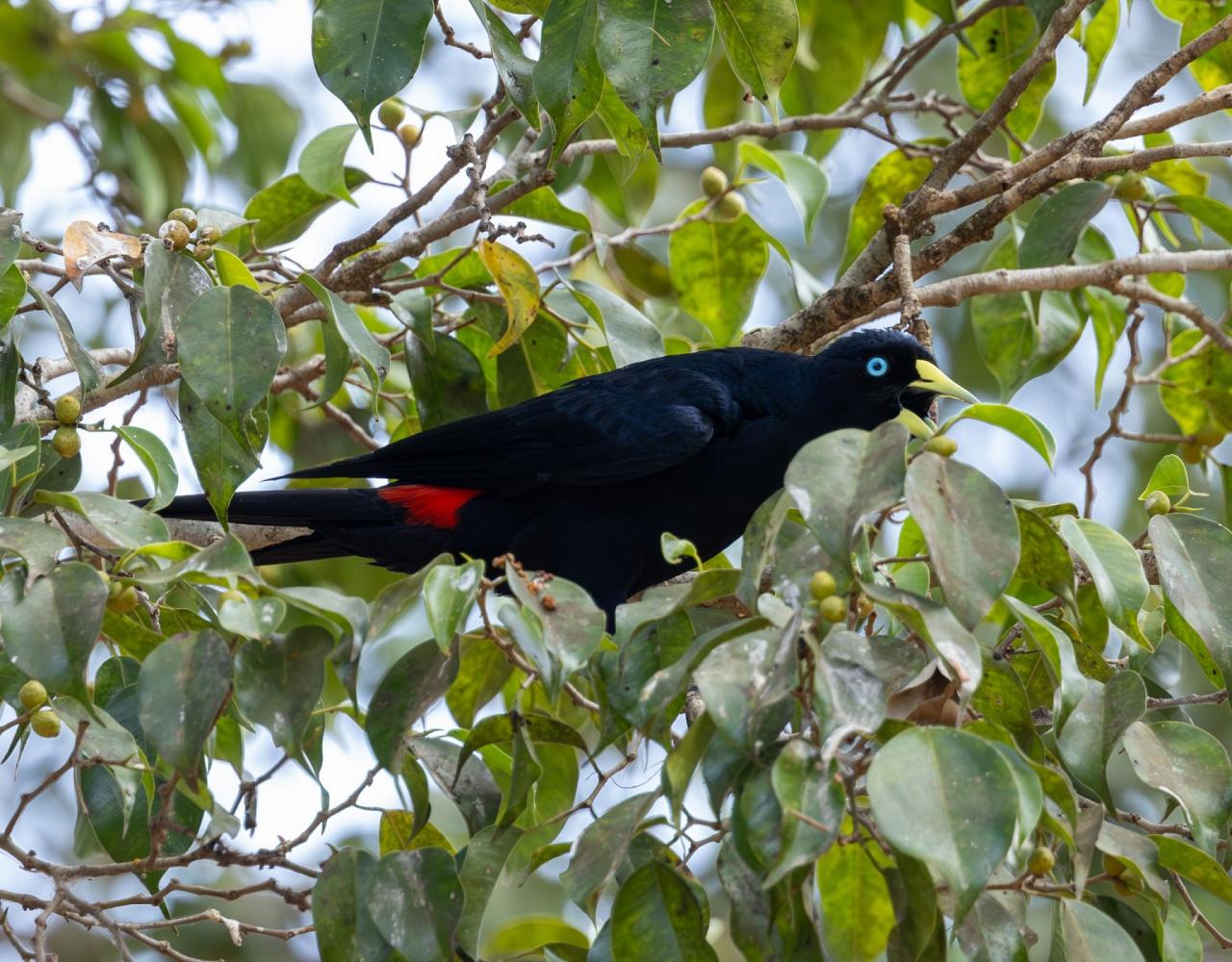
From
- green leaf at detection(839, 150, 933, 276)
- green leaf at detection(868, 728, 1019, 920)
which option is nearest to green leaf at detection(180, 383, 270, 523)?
green leaf at detection(868, 728, 1019, 920)

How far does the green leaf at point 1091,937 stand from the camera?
1788 millimetres

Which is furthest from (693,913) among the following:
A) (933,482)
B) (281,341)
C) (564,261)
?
(564,261)

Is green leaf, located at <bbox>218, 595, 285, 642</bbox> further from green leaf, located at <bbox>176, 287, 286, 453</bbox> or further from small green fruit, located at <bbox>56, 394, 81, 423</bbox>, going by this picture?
small green fruit, located at <bbox>56, 394, 81, 423</bbox>

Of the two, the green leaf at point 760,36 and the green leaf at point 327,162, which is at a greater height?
the green leaf at point 327,162

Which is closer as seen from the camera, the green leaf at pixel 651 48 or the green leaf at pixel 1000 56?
the green leaf at pixel 651 48

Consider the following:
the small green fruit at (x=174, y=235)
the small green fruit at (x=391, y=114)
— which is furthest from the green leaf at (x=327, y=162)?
the small green fruit at (x=174, y=235)

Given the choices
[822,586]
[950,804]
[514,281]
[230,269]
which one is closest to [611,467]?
[514,281]

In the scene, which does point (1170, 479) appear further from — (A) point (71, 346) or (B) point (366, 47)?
(A) point (71, 346)

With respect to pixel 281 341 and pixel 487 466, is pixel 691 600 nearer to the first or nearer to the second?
pixel 281 341

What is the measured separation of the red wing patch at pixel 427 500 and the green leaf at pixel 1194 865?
6.42 ft

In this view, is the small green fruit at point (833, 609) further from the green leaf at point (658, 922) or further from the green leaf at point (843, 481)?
the green leaf at point (658, 922)

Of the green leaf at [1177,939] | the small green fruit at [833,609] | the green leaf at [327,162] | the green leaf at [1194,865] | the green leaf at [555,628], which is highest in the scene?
the green leaf at [327,162]

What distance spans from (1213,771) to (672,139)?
2.14 m

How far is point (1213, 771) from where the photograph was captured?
6.70 feet
